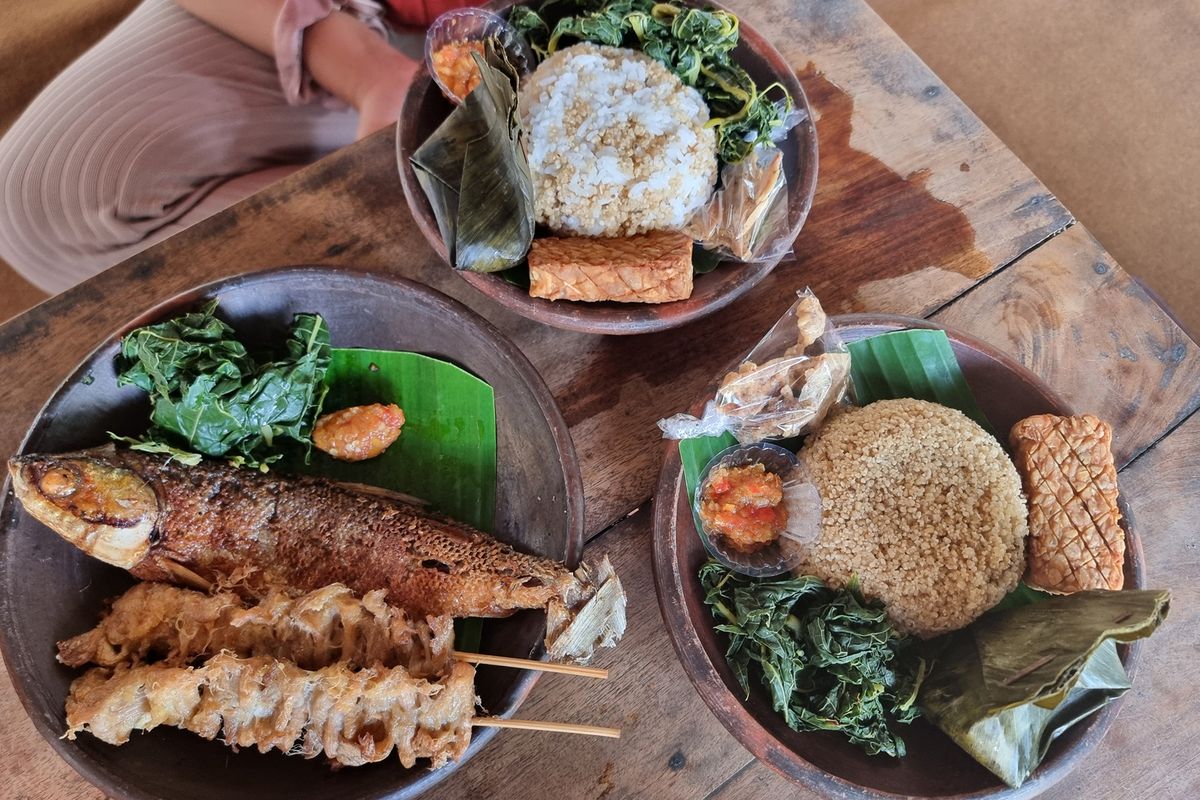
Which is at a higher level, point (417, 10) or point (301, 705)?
point (417, 10)

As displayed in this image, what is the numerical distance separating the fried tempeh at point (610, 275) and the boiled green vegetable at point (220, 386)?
1.68 ft

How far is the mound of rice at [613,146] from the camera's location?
5.59ft

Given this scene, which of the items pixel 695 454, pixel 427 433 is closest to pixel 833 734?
pixel 695 454

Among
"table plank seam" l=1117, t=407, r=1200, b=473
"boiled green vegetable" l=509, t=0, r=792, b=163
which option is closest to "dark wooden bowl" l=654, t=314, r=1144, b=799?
"table plank seam" l=1117, t=407, r=1200, b=473

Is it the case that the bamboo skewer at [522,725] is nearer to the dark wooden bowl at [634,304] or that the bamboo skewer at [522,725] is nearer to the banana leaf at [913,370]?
the dark wooden bowl at [634,304]

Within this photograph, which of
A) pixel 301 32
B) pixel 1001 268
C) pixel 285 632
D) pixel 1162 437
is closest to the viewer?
pixel 285 632

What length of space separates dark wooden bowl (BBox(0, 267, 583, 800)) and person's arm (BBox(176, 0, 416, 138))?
0.86 m

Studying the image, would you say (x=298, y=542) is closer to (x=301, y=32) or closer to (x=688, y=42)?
(x=688, y=42)

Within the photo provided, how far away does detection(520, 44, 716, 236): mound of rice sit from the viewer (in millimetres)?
1704

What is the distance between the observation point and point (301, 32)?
225 cm

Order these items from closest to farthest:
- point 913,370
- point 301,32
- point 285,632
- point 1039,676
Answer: point 1039,676
point 285,632
point 913,370
point 301,32

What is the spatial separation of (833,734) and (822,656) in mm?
160

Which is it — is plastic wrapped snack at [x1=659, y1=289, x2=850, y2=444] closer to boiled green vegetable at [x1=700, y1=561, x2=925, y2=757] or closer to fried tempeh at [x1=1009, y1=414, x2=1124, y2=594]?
boiled green vegetable at [x1=700, y1=561, x2=925, y2=757]

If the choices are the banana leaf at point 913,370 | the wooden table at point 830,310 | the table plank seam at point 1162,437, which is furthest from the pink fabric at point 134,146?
the table plank seam at point 1162,437
